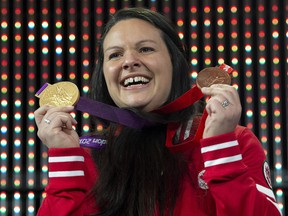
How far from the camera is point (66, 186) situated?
71.9 inches

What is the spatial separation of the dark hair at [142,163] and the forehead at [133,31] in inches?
0.5

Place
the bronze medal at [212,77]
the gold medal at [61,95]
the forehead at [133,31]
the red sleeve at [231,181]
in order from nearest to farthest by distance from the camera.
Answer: the red sleeve at [231,181] < the bronze medal at [212,77] < the gold medal at [61,95] < the forehead at [133,31]

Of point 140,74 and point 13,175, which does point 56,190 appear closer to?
point 140,74

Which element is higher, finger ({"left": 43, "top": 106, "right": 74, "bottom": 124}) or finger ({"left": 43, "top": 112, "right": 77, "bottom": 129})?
finger ({"left": 43, "top": 106, "right": 74, "bottom": 124})

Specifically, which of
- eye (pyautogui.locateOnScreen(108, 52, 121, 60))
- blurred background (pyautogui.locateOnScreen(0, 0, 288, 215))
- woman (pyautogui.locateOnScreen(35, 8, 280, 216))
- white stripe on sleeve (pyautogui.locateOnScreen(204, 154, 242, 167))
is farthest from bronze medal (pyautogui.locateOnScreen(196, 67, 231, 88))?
blurred background (pyautogui.locateOnScreen(0, 0, 288, 215))

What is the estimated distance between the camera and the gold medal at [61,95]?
189cm

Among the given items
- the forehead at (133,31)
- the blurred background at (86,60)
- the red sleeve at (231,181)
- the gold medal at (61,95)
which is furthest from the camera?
the blurred background at (86,60)

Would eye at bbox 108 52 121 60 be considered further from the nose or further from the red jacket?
the red jacket

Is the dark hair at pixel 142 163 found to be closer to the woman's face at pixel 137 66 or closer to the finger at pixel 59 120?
the woman's face at pixel 137 66

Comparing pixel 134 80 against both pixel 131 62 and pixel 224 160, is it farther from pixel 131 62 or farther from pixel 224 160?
pixel 224 160

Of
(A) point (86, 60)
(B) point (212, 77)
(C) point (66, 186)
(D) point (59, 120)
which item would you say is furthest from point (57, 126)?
(A) point (86, 60)

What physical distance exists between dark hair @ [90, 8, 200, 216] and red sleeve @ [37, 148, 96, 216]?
0.04m

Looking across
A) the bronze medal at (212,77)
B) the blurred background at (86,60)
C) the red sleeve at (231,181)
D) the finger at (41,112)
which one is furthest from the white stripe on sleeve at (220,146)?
the blurred background at (86,60)

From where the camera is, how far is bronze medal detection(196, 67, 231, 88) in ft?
5.86
